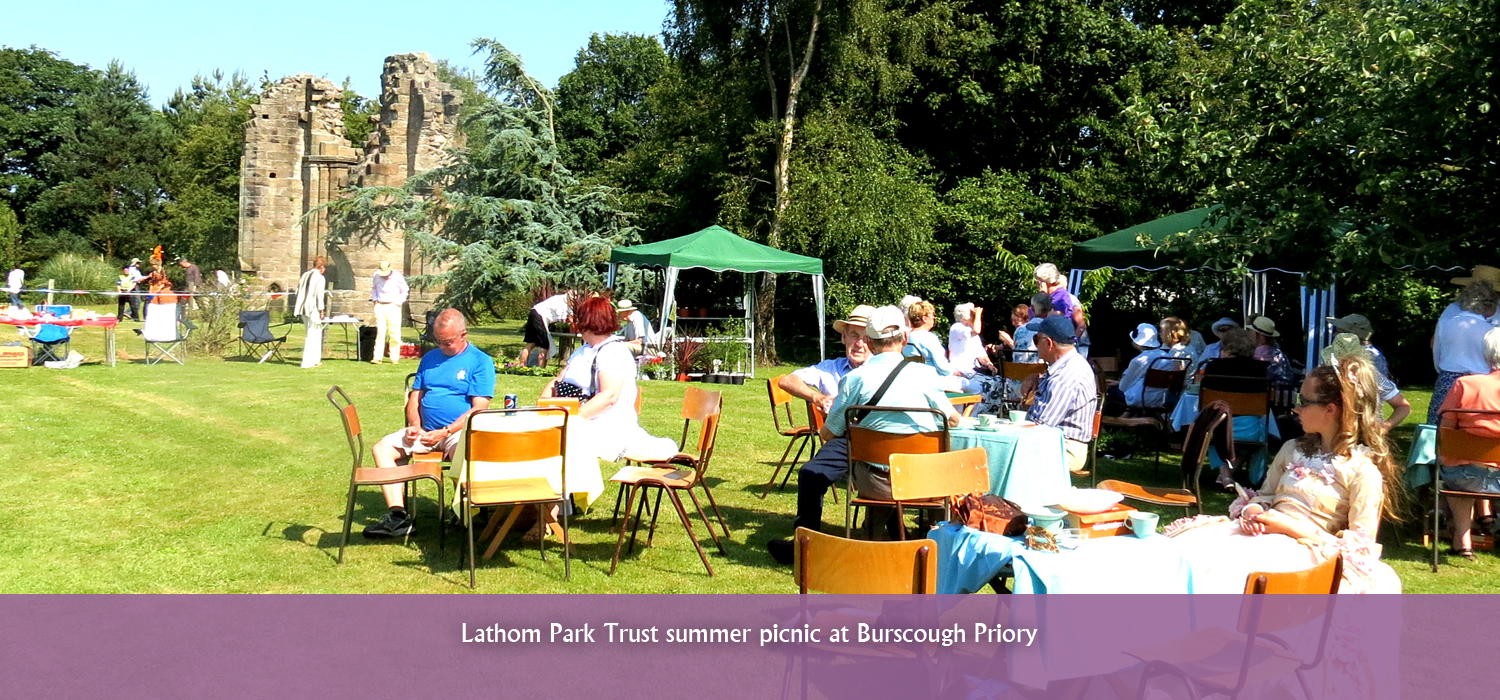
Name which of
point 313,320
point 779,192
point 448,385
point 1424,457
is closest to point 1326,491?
point 1424,457

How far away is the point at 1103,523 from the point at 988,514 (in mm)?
420

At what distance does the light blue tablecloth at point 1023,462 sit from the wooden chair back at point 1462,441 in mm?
2285

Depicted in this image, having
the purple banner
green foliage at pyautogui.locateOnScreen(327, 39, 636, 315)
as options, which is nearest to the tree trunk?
green foliage at pyautogui.locateOnScreen(327, 39, 636, 315)

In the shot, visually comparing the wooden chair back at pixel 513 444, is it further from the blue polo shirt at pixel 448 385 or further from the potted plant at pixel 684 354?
the potted plant at pixel 684 354

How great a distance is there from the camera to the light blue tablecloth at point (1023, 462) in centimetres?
549

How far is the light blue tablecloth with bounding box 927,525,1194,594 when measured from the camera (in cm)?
315

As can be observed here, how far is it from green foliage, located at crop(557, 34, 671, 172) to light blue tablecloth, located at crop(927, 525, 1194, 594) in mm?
40154

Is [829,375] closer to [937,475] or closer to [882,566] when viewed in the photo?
[937,475]

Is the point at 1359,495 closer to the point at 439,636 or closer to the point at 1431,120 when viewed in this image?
the point at 439,636

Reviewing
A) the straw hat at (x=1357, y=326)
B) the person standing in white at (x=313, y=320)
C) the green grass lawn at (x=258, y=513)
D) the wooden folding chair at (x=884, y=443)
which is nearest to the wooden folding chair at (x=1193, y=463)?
the wooden folding chair at (x=884, y=443)

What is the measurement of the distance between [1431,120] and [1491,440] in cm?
276

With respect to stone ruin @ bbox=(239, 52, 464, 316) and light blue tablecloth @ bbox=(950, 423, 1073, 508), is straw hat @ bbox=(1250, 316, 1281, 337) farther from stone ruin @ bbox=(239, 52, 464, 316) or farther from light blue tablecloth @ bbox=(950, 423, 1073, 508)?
stone ruin @ bbox=(239, 52, 464, 316)

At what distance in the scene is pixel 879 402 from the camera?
215 inches

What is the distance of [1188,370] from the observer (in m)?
9.79
